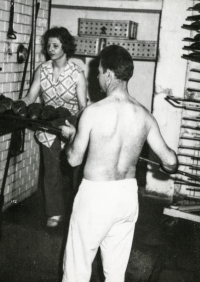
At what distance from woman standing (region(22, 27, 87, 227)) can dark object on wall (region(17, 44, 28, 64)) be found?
34 cm

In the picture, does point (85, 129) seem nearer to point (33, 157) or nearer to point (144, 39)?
point (33, 157)

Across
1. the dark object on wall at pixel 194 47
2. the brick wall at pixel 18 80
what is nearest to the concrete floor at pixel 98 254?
the brick wall at pixel 18 80

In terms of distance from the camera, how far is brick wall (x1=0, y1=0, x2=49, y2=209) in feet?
13.0

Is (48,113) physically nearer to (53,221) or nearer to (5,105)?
(5,105)

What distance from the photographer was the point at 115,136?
238 centimetres

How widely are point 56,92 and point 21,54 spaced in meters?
0.68

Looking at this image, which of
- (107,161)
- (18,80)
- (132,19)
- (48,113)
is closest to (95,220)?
(107,161)

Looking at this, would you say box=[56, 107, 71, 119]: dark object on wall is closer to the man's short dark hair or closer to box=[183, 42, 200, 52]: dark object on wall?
the man's short dark hair

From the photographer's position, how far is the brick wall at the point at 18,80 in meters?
3.98

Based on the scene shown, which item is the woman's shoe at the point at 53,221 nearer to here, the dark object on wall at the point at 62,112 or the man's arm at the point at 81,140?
the dark object on wall at the point at 62,112

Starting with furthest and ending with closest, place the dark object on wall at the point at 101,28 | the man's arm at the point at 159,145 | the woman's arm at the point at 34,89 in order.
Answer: the dark object on wall at the point at 101,28 < the woman's arm at the point at 34,89 < the man's arm at the point at 159,145

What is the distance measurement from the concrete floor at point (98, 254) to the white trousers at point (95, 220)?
2.79 feet

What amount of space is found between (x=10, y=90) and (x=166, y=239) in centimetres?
232

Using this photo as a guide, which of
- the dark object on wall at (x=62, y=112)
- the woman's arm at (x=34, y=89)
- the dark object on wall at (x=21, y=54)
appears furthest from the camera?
the dark object on wall at (x=21, y=54)
